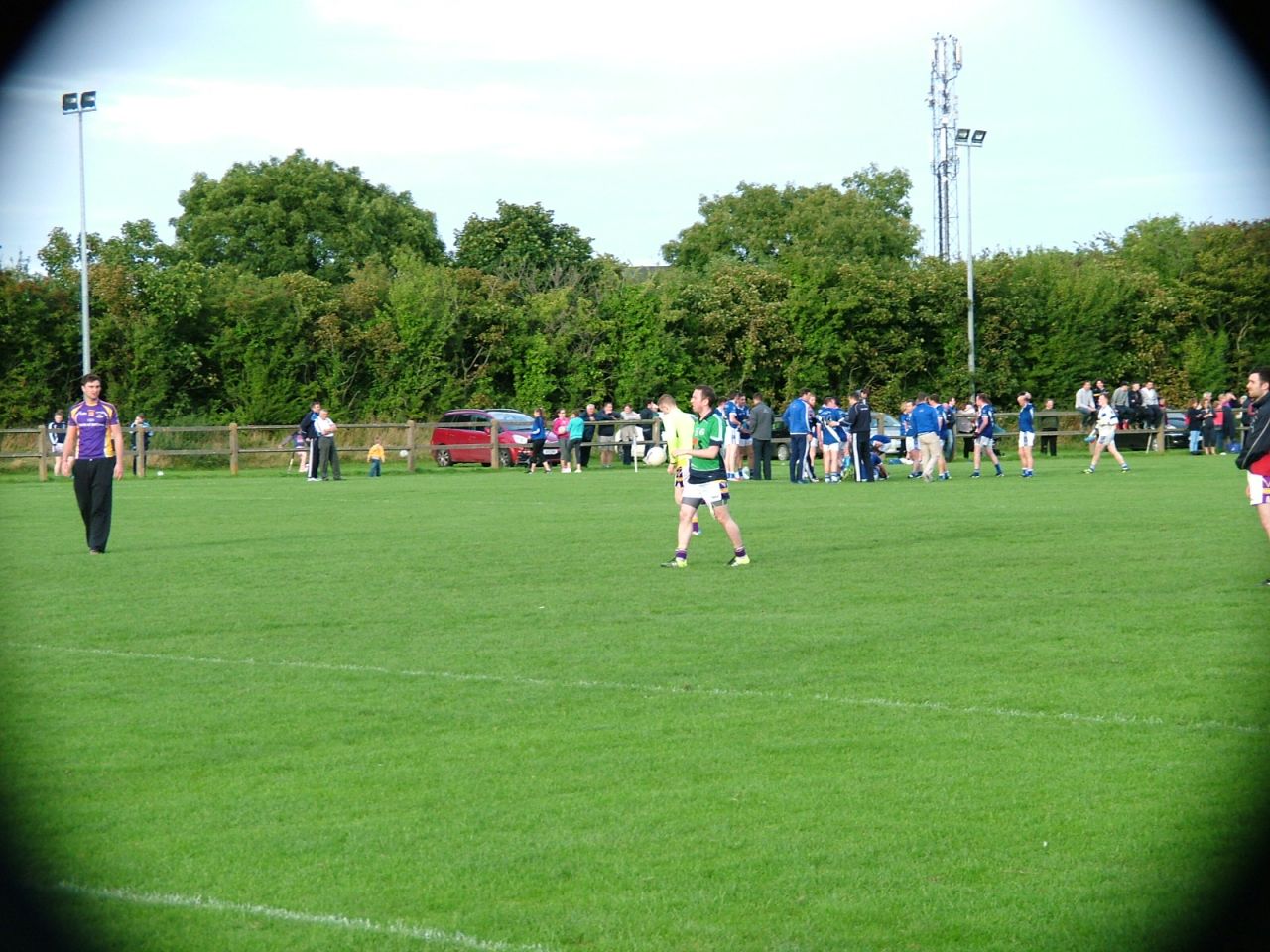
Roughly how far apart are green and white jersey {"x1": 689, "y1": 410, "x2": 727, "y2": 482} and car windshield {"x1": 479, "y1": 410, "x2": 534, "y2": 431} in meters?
34.1

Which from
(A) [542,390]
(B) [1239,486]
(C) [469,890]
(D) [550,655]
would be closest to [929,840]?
(C) [469,890]

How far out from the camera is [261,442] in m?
51.9

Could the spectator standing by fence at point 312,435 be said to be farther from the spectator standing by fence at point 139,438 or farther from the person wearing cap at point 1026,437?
the person wearing cap at point 1026,437

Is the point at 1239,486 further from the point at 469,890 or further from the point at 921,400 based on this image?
the point at 469,890

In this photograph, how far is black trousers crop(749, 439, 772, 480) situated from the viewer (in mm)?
40438

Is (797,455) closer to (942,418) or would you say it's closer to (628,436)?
(942,418)

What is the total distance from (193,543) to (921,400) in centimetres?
2041

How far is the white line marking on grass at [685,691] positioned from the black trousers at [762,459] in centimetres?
2929

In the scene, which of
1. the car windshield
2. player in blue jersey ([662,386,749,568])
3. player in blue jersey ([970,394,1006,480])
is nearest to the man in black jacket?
player in blue jersey ([662,386,749,568])

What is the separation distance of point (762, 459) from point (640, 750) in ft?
108

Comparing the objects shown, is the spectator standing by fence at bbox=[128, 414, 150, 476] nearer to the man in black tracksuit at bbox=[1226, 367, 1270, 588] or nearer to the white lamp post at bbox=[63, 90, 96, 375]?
the white lamp post at bbox=[63, 90, 96, 375]

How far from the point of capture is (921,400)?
123ft

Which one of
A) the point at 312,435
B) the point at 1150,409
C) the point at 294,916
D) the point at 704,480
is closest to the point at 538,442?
the point at 312,435

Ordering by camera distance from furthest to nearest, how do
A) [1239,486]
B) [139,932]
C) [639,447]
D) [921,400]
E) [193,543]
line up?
1. [639,447]
2. [921,400]
3. [1239,486]
4. [193,543]
5. [139,932]
